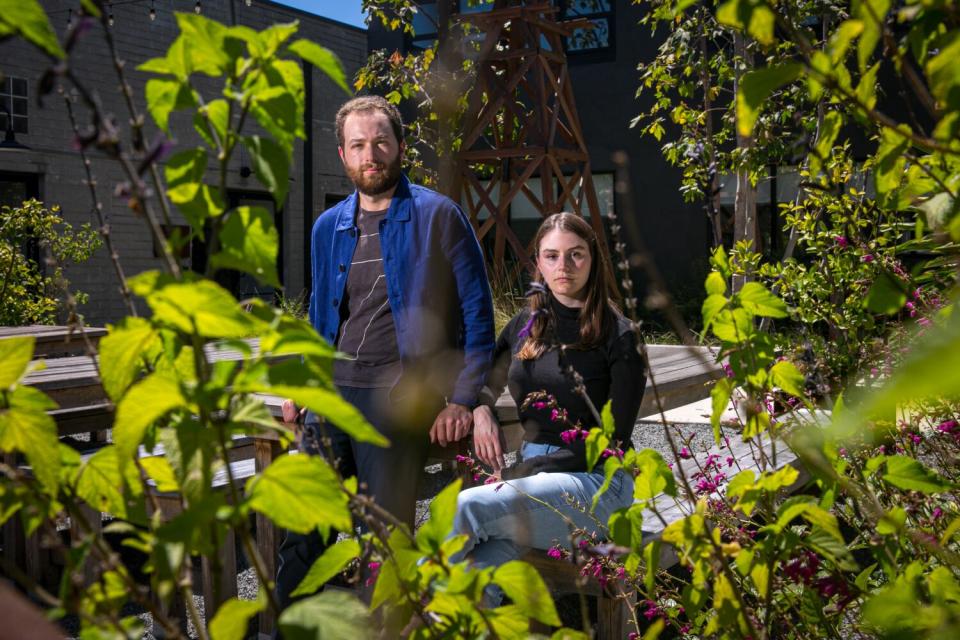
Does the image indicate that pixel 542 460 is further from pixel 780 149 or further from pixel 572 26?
pixel 572 26

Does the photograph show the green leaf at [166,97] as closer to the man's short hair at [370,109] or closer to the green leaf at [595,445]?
the green leaf at [595,445]

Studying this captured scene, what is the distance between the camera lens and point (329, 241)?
3.04 meters

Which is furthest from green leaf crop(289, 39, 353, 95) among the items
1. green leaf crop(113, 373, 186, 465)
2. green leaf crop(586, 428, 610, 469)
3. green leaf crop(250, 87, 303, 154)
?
green leaf crop(586, 428, 610, 469)

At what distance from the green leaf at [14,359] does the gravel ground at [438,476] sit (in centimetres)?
140

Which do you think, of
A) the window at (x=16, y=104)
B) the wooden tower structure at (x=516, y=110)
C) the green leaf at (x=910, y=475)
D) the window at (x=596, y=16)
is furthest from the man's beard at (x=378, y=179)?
the window at (x=16, y=104)

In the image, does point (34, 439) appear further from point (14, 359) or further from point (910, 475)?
point (910, 475)

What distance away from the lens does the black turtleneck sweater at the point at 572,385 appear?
2789 millimetres

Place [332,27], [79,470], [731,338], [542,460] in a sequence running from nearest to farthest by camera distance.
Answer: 1. [79,470]
2. [731,338]
3. [542,460]
4. [332,27]

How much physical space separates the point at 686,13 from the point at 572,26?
2.06 meters

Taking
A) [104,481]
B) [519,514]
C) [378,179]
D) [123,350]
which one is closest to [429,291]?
[378,179]

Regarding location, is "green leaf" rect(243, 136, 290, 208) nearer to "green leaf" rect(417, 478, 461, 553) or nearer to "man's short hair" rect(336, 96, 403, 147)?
"green leaf" rect(417, 478, 461, 553)

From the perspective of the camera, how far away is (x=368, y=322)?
2861 mm

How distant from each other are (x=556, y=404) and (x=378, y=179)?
0.94m

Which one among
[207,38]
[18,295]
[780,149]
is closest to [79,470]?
[207,38]
